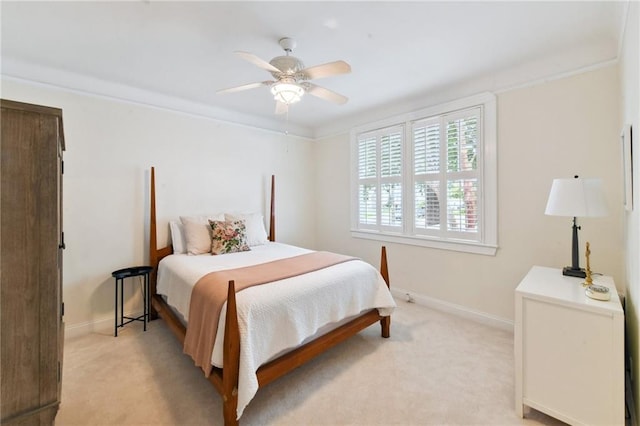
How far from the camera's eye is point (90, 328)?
112 inches

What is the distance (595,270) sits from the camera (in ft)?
7.50

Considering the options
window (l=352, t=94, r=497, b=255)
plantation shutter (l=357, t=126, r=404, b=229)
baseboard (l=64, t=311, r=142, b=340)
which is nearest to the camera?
baseboard (l=64, t=311, r=142, b=340)

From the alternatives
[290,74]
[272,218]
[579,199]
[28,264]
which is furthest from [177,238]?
[579,199]

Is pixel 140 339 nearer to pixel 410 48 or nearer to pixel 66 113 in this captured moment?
pixel 66 113

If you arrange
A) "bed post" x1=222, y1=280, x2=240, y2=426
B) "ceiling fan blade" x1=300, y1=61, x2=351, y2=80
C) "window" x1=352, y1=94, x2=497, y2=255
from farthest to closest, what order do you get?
"window" x1=352, y1=94, x2=497, y2=255 → "ceiling fan blade" x1=300, y1=61, x2=351, y2=80 → "bed post" x1=222, y1=280, x2=240, y2=426

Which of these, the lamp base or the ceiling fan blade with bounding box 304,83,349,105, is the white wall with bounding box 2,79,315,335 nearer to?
the ceiling fan blade with bounding box 304,83,349,105

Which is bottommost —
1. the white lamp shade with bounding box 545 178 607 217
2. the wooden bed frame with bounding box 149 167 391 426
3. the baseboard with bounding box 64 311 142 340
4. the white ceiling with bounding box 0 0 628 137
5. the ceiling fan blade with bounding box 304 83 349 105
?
the baseboard with bounding box 64 311 142 340

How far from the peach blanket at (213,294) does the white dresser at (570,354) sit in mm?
1474

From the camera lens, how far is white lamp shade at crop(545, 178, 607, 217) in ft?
5.77

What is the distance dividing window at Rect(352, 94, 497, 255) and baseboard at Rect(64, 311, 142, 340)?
10.4ft

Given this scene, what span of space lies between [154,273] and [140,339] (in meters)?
0.69

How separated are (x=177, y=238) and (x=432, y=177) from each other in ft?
9.99

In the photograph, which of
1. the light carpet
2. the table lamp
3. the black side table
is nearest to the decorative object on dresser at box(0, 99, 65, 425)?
the light carpet

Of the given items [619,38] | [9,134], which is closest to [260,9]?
[9,134]
